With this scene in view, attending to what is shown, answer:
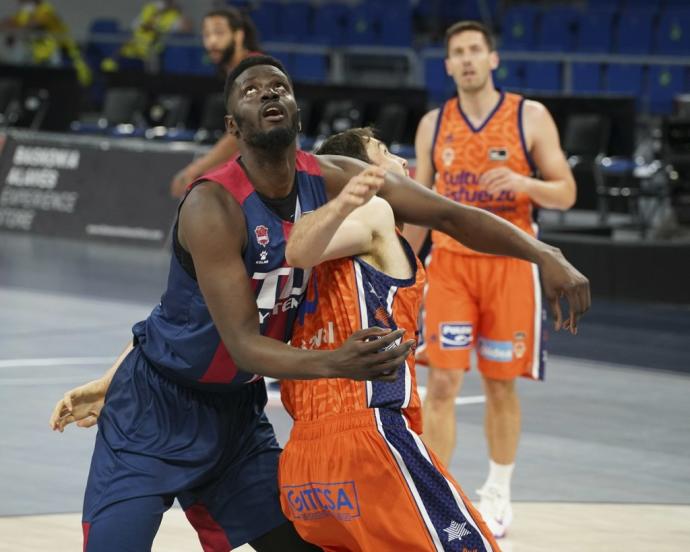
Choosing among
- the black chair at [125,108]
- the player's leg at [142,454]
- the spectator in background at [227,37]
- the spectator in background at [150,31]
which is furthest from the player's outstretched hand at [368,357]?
the spectator in background at [150,31]

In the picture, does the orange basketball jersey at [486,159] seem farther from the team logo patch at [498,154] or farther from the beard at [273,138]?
the beard at [273,138]

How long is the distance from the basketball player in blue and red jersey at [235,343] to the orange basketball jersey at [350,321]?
7cm

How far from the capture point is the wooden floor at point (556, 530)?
5480 millimetres

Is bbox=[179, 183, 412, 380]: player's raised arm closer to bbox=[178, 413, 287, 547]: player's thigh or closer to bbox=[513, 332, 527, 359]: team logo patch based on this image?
bbox=[178, 413, 287, 547]: player's thigh

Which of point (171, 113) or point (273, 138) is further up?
point (273, 138)

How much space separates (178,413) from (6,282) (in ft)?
28.4

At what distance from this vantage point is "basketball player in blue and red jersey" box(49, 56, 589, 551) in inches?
137

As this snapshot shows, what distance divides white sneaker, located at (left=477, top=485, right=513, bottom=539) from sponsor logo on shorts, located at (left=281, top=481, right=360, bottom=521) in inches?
84.1

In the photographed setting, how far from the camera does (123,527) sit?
3.69m

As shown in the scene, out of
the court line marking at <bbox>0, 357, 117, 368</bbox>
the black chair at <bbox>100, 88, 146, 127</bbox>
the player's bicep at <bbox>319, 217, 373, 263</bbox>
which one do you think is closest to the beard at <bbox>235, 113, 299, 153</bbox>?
the player's bicep at <bbox>319, 217, 373, 263</bbox>

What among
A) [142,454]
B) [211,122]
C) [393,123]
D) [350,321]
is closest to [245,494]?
[142,454]

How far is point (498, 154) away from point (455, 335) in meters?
0.81

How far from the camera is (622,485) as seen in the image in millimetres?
6520

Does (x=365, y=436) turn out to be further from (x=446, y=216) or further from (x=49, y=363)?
(x=49, y=363)
